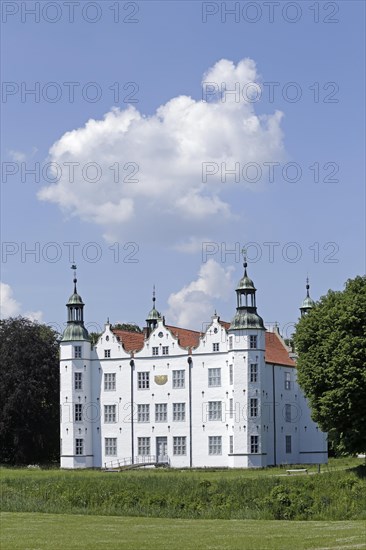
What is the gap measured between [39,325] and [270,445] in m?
22.0

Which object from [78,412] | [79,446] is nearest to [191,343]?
[78,412]

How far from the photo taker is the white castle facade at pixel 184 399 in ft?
215

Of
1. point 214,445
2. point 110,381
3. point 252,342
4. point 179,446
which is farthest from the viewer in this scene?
point 110,381

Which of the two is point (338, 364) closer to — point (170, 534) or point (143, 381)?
point (170, 534)

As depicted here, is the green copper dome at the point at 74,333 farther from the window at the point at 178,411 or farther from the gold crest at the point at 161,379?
the window at the point at 178,411

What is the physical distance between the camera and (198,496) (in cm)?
4094

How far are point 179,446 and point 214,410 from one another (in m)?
3.90

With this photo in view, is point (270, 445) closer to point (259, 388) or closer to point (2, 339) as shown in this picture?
point (259, 388)

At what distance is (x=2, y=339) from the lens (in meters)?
73.5

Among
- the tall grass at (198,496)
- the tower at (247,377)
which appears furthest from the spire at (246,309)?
the tall grass at (198,496)

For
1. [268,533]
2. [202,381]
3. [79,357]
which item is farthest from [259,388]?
[268,533]

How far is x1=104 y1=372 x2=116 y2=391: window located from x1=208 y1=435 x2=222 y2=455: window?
890 centimetres

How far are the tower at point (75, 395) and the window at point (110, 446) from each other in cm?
125

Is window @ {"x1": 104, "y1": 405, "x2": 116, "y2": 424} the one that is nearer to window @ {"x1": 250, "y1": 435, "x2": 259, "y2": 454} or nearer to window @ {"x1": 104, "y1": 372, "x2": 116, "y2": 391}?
window @ {"x1": 104, "y1": 372, "x2": 116, "y2": 391}
